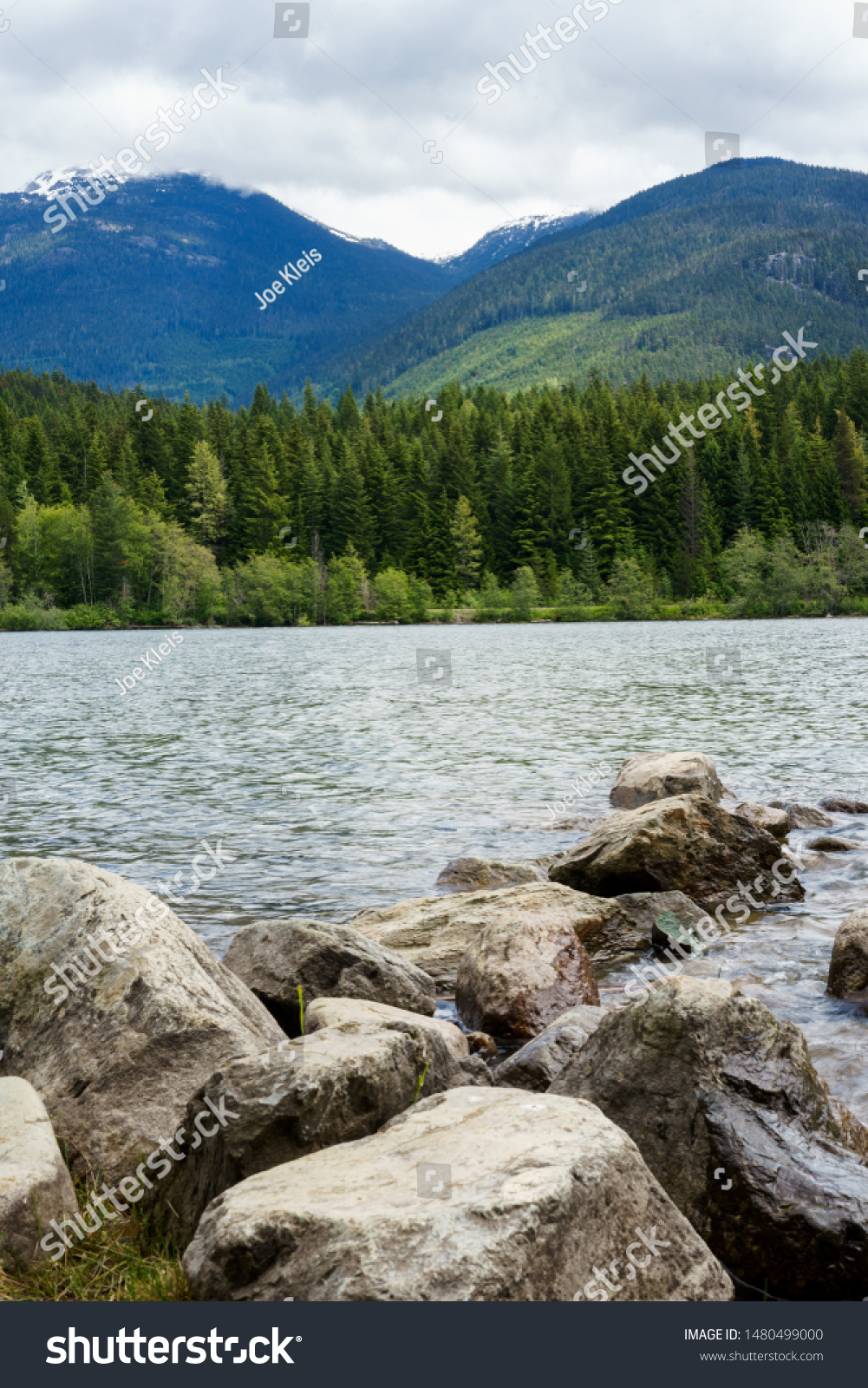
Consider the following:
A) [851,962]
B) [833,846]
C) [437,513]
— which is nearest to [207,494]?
[437,513]

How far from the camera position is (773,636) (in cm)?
7212

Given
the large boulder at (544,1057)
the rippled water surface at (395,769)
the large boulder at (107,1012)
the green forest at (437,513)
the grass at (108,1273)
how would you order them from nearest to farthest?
the grass at (108,1273)
the large boulder at (107,1012)
the large boulder at (544,1057)
the rippled water surface at (395,769)
the green forest at (437,513)

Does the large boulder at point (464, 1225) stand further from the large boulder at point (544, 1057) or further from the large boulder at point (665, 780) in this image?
the large boulder at point (665, 780)

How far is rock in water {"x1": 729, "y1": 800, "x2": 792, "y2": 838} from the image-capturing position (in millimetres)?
14680

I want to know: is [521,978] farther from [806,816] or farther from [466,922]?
[806,816]

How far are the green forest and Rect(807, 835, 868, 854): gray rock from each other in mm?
89123

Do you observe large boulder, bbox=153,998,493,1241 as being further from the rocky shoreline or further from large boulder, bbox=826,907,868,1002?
large boulder, bbox=826,907,868,1002

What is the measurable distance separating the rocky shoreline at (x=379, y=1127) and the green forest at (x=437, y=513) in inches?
3890

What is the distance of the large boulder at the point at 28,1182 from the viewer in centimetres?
439

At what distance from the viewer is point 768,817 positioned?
1488 centimetres

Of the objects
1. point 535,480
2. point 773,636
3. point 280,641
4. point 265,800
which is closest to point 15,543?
point 280,641

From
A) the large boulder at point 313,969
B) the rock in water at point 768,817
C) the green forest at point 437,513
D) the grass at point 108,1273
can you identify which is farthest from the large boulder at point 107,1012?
the green forest at point 437,513

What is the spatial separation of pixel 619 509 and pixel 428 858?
380ft

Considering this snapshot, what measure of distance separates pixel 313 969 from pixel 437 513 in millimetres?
123774
